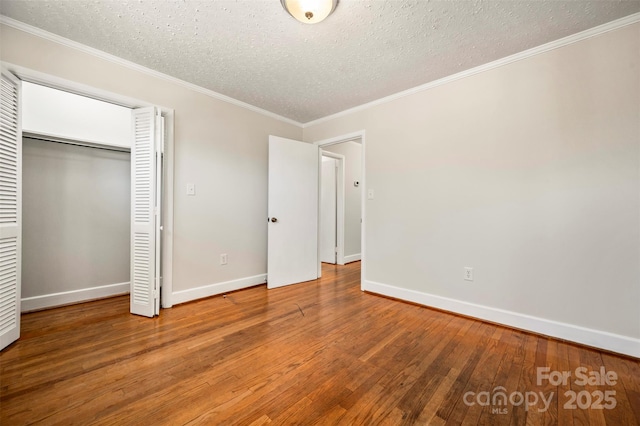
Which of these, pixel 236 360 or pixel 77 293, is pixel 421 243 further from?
pixel 77 293

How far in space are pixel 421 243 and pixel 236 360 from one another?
2.07 metres

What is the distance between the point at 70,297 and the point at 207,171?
1.95 m

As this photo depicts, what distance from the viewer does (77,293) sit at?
8.83ft

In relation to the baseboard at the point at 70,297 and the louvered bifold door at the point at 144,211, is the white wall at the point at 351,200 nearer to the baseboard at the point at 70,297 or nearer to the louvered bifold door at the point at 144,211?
the louvered bifold door at the point at 144,211

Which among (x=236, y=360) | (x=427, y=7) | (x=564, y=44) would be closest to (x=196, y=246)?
(x=236, y=360)

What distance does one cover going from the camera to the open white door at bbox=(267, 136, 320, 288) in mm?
3338

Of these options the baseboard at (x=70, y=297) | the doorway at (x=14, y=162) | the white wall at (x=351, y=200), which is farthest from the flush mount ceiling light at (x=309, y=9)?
the baseboard at (x=70, y=297)

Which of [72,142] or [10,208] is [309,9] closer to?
[10,208]

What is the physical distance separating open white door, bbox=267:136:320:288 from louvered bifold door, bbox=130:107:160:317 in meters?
1.31

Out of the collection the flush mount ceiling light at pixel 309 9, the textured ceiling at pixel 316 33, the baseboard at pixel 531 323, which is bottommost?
the baseboard at pixel 531 323

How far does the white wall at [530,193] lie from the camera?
1779mm

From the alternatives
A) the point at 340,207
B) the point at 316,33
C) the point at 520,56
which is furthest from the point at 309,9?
the point at 340,207

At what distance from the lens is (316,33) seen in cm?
190

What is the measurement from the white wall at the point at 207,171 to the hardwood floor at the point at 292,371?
632 mm
